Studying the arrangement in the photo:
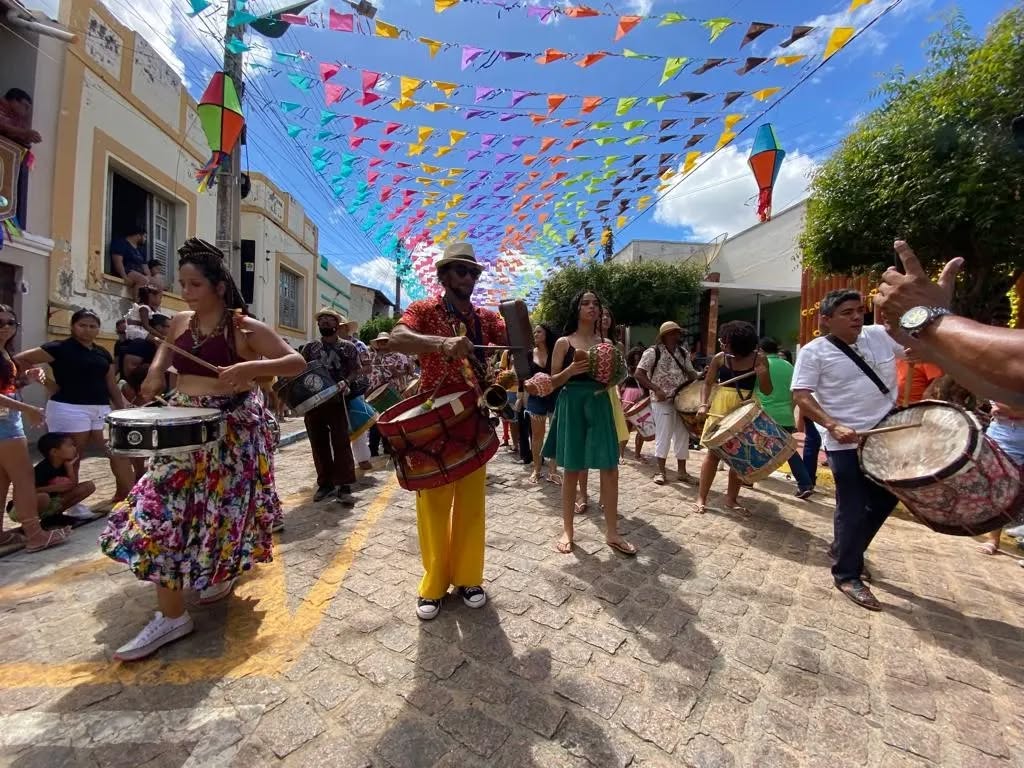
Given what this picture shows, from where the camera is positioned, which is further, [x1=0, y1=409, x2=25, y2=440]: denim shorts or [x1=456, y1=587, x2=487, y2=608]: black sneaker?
[x1=0, y1=409, x2=25, y2=440]: denim shorts

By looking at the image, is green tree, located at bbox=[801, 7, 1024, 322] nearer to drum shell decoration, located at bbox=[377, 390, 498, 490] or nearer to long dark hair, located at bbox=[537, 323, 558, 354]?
long dark hair, located at bbox=[537, 323, 558, 354]

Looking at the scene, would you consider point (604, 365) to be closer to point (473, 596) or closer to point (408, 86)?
point (473, 596)

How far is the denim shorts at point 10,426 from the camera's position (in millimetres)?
3410

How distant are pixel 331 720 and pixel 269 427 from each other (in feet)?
5.38

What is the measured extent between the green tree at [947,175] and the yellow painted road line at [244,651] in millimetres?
6701

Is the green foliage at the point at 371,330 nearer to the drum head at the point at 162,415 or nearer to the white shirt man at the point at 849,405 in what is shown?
the drum head at the point at 162,415

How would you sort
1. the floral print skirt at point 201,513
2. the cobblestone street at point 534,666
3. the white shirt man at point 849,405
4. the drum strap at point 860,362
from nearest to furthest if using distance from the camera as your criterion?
the cobblestone street at point 534,666 < the floral print skirt at point 201,513 < the white shirt man at point 849,405 < the drum strap at point 860,362

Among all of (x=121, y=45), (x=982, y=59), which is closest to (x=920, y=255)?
(x=982, y=59)

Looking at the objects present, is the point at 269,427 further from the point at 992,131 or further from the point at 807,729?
the point at 992,131

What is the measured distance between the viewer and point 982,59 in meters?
4.77

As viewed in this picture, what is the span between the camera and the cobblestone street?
5.78ft

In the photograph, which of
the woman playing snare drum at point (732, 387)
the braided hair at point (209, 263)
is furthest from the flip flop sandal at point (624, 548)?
the braided hair at point (209, 263)

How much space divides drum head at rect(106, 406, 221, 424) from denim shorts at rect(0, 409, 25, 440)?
7.14 feet

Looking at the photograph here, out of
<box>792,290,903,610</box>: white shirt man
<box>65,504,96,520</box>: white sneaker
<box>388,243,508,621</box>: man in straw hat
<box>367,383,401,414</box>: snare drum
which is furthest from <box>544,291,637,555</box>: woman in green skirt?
<box>65,504,96,520</box>: white sneaker
